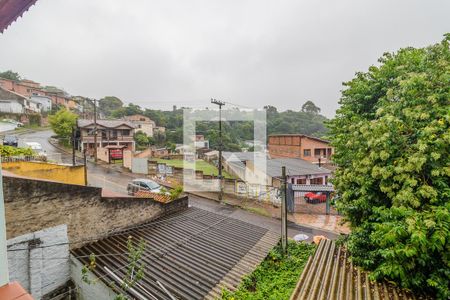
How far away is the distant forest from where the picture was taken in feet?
130

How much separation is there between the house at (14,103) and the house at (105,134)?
41.9 feet

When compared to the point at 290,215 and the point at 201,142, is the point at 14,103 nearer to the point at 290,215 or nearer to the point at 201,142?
the point at 201,142

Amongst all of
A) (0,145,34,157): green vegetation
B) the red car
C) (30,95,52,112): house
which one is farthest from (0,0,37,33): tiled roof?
(30,95,52,112): house

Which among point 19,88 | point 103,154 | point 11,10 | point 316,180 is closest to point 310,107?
point 316,180

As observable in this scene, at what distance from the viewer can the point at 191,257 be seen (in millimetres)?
7887

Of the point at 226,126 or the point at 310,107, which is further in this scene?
the point at 310,107

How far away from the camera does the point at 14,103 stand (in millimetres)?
37219

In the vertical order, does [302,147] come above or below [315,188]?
above

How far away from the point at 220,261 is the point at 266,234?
322cm

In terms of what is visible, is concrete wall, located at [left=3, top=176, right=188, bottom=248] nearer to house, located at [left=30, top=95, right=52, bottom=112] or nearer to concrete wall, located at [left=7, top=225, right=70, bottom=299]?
concrete wall, located at [left=7, top=225, right=70, bottom=299]

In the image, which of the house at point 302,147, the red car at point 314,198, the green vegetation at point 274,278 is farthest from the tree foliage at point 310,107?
the green vegetation at point 274,278

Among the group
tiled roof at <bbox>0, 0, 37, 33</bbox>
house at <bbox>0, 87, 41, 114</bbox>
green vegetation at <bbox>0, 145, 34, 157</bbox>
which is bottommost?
green vegetation at <bbox>0, 145, 34, 157</bbox>

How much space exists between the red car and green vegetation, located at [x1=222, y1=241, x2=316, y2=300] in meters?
8.92

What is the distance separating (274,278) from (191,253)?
305 centimetres
